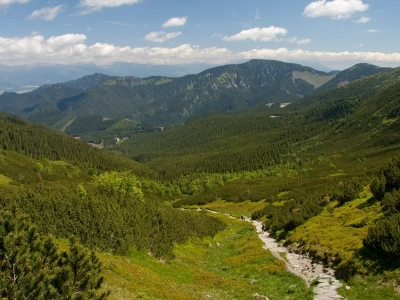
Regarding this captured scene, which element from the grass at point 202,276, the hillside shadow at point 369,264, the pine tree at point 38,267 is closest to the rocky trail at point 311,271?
the grass at point 202,276

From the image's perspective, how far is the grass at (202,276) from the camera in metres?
22.1

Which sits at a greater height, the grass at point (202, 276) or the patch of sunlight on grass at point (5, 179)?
the grass at point (202, 276)

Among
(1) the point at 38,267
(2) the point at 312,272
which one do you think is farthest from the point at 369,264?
(1) the point at 38,267

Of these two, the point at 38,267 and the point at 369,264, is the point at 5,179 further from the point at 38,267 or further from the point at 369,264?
the point at 369,264

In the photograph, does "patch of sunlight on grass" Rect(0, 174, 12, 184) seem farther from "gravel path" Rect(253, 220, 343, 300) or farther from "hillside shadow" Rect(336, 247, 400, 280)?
"hillside shadow" Rect(336, 247, 400, 280)

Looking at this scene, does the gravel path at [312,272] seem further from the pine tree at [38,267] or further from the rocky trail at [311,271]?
the pine tree at [38,267]

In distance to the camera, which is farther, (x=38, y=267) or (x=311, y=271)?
(x=311, y=271)

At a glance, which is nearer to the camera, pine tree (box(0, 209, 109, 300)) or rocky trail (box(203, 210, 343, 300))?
pine tree (box(0, 209, 109, 300))

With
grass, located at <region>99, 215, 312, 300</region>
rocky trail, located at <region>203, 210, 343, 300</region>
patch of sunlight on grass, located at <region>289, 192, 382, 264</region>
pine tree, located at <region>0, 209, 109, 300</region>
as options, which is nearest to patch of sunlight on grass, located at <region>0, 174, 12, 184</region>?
grass, located at <region>99, 215, 312, 300</region>

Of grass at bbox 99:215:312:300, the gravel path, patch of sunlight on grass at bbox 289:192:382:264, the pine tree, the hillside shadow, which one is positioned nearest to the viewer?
the pine tree

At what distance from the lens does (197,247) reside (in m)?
46.8

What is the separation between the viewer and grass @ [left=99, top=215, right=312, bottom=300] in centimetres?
2209

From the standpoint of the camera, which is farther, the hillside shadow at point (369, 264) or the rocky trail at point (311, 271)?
the rocky trail at point (311, 271)

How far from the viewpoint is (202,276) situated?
102 ft
